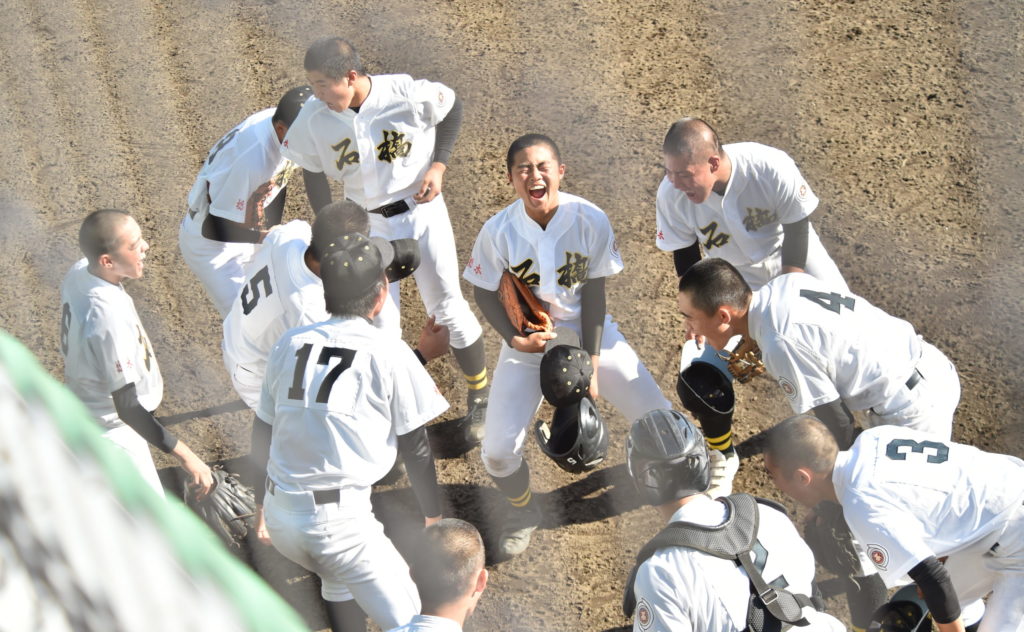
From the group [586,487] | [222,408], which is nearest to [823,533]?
[586,487]

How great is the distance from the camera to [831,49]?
650cm

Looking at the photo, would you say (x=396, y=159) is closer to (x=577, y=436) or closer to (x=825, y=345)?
(x=577, y=436)

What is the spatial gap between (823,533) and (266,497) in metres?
2.09

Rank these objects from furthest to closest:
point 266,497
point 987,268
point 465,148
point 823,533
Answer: point 465,148
point 987,268
point 823,533
point 266,497

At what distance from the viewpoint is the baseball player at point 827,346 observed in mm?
3578

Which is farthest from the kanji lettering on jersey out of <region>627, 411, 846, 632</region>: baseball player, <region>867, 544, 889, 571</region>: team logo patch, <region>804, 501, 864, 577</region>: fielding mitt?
<region>867, 544, 889, 571</region>: team logo patch

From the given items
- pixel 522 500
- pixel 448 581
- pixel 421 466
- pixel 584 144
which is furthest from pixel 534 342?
pixel 584 144

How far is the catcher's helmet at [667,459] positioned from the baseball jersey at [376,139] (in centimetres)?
203

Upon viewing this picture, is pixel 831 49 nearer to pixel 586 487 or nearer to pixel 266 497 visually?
pixel 586 487

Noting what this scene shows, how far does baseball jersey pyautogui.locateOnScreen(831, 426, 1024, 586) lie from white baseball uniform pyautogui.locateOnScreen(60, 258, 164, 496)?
2.55m

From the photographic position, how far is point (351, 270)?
3416mm

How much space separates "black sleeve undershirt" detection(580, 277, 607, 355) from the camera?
4195 millimetres

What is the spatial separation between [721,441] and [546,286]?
1013 mm

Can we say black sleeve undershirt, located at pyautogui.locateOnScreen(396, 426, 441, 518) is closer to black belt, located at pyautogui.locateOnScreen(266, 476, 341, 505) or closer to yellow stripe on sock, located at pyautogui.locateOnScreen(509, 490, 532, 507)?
black belt, located at pyautogui.locateOnScreen(266, 476, 341, 505)
